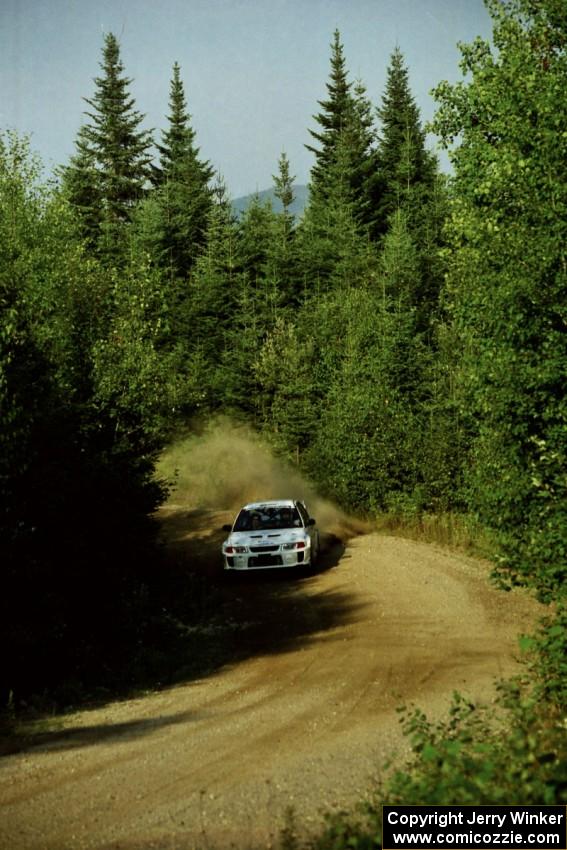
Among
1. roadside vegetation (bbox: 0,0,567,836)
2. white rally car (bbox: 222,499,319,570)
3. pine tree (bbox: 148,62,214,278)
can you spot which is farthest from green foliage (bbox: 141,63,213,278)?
white rally car (bbox: 222,499,319,570)

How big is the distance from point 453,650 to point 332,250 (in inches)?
1833

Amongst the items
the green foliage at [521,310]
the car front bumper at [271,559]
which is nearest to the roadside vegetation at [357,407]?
the green foliage at [521,310]

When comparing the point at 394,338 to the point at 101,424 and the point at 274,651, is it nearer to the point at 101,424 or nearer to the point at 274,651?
the point at 101,424

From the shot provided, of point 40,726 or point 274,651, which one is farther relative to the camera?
point 274,651

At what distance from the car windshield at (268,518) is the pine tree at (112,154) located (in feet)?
140

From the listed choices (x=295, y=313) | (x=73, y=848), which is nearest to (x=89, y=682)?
(x=73, y=848)

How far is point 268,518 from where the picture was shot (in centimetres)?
2317

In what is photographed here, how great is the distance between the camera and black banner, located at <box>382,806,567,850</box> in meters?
5.65

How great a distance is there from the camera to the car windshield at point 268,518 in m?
22.9

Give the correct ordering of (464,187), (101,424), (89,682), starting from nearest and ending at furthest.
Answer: (89,682) < (464,187) < (101,424)

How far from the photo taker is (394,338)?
117ft

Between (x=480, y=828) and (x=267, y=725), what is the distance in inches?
214

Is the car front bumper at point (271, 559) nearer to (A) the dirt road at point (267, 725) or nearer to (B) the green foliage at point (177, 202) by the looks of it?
(A) the dirt road at point (267, 725)

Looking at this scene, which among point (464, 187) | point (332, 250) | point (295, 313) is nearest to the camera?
point (464, 187)
